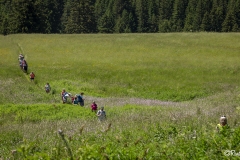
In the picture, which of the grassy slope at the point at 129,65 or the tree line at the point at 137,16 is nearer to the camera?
the grassy slope at the point at 129,65

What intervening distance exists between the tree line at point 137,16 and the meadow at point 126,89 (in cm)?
4924

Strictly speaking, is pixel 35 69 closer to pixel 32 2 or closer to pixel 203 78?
pixel 203 78

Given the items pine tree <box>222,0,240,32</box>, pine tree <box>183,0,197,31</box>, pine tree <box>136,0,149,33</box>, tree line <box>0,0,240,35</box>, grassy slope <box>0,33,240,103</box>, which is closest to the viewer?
grassy slope <box>0,33,240,103</box>

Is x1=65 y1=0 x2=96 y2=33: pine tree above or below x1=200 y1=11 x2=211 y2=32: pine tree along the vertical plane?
above

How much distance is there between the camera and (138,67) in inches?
1564

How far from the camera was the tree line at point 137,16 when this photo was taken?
10756cm

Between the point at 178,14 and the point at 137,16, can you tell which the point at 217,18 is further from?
the point at 137,16

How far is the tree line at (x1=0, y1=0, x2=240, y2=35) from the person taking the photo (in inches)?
4235

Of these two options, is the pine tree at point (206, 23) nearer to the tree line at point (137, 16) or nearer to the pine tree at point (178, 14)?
the tree line at point (137, 16)

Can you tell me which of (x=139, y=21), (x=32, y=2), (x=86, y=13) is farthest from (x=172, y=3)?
(x=32, y=2)

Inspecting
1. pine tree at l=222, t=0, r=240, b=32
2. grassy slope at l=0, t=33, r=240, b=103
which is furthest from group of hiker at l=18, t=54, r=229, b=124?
pine tree at l=222, t=0, r=240, b=32

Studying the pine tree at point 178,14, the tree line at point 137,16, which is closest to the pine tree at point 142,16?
the tree line at point 137,16

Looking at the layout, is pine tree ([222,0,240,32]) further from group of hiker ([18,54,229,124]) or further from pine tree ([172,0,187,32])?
group of hiker ([18,54,229,124])

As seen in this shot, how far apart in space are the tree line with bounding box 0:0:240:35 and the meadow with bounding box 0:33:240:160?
49.2 m
